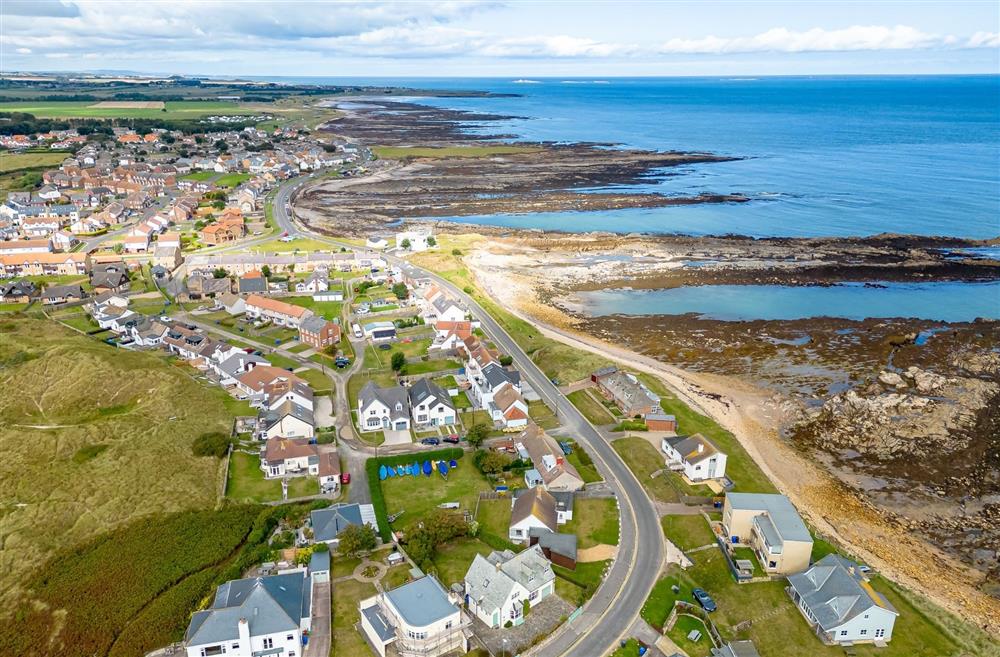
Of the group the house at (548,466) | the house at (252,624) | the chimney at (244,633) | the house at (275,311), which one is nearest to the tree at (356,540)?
the house at (252,624)

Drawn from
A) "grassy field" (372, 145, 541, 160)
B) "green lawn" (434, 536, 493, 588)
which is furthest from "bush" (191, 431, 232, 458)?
"grassy field" (372, 145, 541, 160)

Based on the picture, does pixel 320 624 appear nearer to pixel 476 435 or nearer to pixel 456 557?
pixel 456 557

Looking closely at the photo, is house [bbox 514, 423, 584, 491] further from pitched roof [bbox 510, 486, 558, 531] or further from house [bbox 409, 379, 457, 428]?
house [bbox 409, 379, 457, 428]

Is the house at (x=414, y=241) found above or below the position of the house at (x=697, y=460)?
above

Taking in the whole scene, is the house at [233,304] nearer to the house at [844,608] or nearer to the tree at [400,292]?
the tree at [400,292]

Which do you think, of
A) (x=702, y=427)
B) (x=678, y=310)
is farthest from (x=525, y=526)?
(x=678, y=310)
